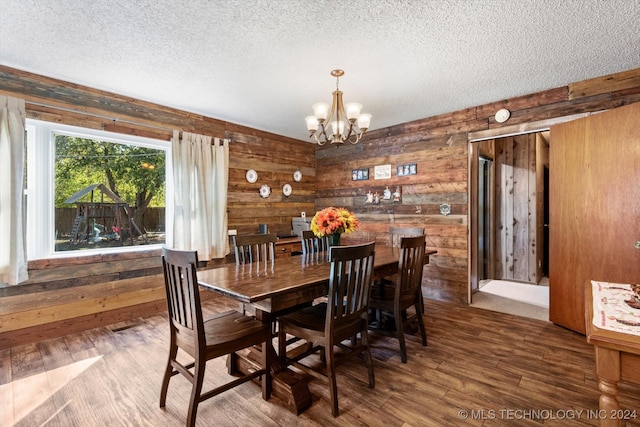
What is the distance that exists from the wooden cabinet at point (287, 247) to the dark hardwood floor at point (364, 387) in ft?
5.74

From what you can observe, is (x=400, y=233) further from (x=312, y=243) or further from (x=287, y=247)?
(x=287, y=247)

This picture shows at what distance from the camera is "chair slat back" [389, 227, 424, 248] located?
3.51 m

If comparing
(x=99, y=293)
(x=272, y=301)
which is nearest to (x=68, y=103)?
(x=99, y=293)

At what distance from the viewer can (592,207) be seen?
276 cm

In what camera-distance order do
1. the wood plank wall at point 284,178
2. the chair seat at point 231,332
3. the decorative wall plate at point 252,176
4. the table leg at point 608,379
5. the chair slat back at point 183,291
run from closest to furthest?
the table leg at point 608,379
the chair slat back at point 183,291
the chair seat at point 231,332
the wood plank wall at point 284,178
the decorative wall plate at point 252,176

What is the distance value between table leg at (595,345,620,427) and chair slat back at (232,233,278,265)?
231 cm

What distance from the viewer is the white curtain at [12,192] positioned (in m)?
2.58

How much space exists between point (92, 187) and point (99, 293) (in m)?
1.16

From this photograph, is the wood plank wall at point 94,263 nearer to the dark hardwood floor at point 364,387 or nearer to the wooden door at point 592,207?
A: the dark hardwood floor at point 364,387

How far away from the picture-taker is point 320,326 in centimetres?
194

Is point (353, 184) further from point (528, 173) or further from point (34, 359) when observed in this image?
point (34, 359)

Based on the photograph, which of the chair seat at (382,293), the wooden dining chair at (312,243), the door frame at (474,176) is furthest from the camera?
the door frame at (474,176)

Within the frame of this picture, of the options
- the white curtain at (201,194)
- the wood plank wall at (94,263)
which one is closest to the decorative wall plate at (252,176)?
the wood plank wall at (94,263)

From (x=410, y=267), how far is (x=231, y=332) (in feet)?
5.05
